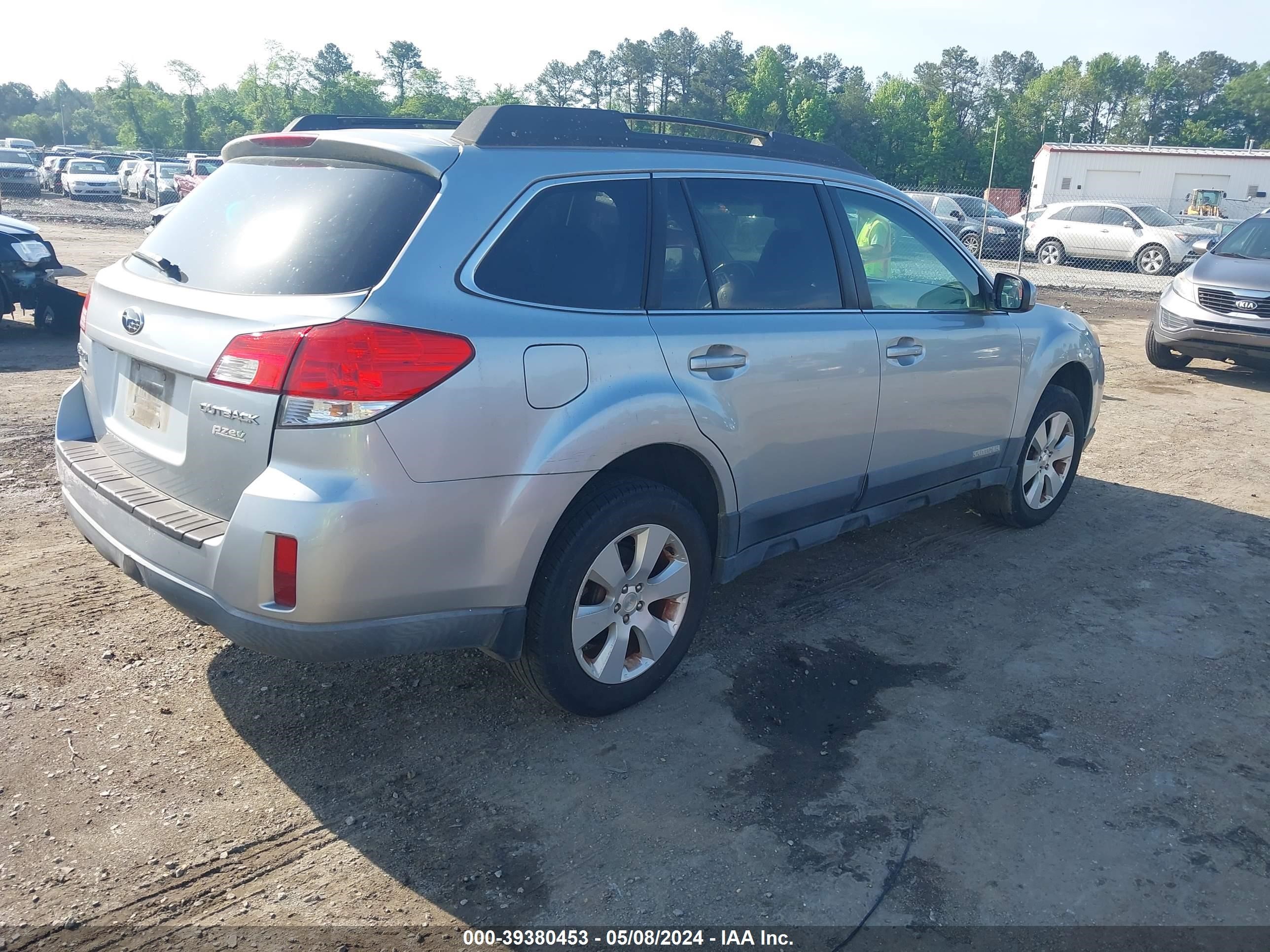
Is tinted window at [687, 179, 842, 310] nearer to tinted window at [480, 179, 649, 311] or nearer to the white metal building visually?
tinted window at [480, 179, 649, 311]

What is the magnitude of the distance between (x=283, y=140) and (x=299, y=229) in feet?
1.63

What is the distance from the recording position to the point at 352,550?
2.68 m

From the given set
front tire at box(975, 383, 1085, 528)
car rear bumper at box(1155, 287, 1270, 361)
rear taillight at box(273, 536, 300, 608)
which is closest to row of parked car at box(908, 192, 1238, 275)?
car rear bumper at box(1155, 287, 1270, 361)

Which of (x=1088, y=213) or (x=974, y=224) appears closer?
(x=1088, y=213)

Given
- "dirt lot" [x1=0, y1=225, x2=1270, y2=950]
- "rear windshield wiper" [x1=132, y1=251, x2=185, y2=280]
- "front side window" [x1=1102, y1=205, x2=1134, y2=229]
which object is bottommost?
"dirt lot" [x1=0, y1=225, x2=1270, y2=950]

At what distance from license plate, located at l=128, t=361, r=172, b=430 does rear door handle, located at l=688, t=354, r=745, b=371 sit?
166cm

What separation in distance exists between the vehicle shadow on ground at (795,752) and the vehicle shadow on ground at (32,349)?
Answer: 634cm

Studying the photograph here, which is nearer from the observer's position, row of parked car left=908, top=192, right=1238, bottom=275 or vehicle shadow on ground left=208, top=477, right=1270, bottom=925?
vehicle shadow on ground left=208, top=477, right=1270, bottom=925

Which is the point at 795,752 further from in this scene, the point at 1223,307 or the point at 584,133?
the point at 1223,307

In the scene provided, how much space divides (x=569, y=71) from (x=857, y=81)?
1256 inches

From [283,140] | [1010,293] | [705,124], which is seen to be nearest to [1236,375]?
[1010,293]

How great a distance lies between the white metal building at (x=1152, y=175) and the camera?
40.1 metres

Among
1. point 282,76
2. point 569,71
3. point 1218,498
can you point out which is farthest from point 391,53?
point 1218,498

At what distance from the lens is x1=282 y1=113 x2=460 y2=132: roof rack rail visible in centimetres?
383
